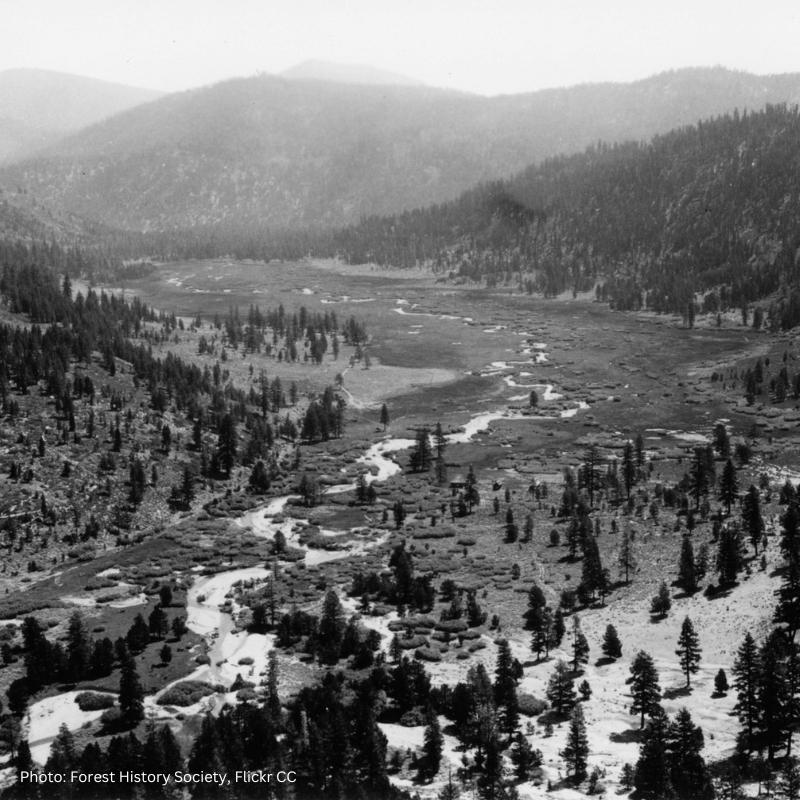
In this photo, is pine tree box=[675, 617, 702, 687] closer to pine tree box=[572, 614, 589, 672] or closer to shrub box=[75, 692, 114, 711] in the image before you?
pine tree box=[572, 614, 589, 672]

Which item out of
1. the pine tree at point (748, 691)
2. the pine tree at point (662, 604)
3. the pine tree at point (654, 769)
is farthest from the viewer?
the pine tree at point (662, 604)

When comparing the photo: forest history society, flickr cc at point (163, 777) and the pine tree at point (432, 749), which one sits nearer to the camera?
the photo: forest history society, flickr cc at point (163, 777)

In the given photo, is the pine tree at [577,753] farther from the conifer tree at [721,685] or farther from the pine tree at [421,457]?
the pine tree at [421,457]

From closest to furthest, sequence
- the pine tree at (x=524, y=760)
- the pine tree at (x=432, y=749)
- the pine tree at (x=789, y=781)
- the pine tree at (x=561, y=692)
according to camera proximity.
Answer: the pine tree at (x=789, y=781) → the pine tree at (x=524, y=760) → the pine tree at (x=432, y=749) → the pine tree at (x=561, y=692)

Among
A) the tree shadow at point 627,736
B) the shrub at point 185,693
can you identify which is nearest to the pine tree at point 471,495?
the shrub at point 185,693

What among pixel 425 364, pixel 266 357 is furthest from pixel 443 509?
pixel 266 357

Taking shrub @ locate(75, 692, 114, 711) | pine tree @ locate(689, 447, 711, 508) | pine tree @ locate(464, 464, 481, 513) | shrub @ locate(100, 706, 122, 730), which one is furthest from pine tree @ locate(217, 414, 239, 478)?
pine tree @ locate(689, 447, 711, 508)

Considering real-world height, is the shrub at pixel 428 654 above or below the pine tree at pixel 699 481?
below

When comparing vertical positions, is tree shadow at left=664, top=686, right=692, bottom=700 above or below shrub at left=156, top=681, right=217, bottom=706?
above
